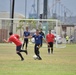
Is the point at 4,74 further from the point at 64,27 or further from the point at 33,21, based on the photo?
the point at 64,27

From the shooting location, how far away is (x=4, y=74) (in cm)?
1537

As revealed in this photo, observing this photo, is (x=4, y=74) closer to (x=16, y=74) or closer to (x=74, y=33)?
(x=16, y=74)

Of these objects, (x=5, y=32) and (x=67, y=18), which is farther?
(x=67, y=18)

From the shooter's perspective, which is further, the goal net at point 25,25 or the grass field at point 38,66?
the goal net at point 25,25

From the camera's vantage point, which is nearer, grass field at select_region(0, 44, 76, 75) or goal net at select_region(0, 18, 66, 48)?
grass field at select_region(0, 44, 76, 75)

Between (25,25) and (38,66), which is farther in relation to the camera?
(25,25)

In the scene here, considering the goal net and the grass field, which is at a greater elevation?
the goal net

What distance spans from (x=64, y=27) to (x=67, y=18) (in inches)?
558

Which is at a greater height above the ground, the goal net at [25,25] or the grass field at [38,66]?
the goal net at [25,25]

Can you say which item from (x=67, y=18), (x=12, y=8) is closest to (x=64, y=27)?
(x=67, y=18)

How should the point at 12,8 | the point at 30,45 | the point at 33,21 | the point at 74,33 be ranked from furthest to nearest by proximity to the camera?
the point at 74,33 → the point at 12,8 → the point at 33,21 → the point at 30,45

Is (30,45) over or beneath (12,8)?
beneath

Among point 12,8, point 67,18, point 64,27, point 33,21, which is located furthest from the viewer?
point 67,18

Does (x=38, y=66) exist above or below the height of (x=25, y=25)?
below
